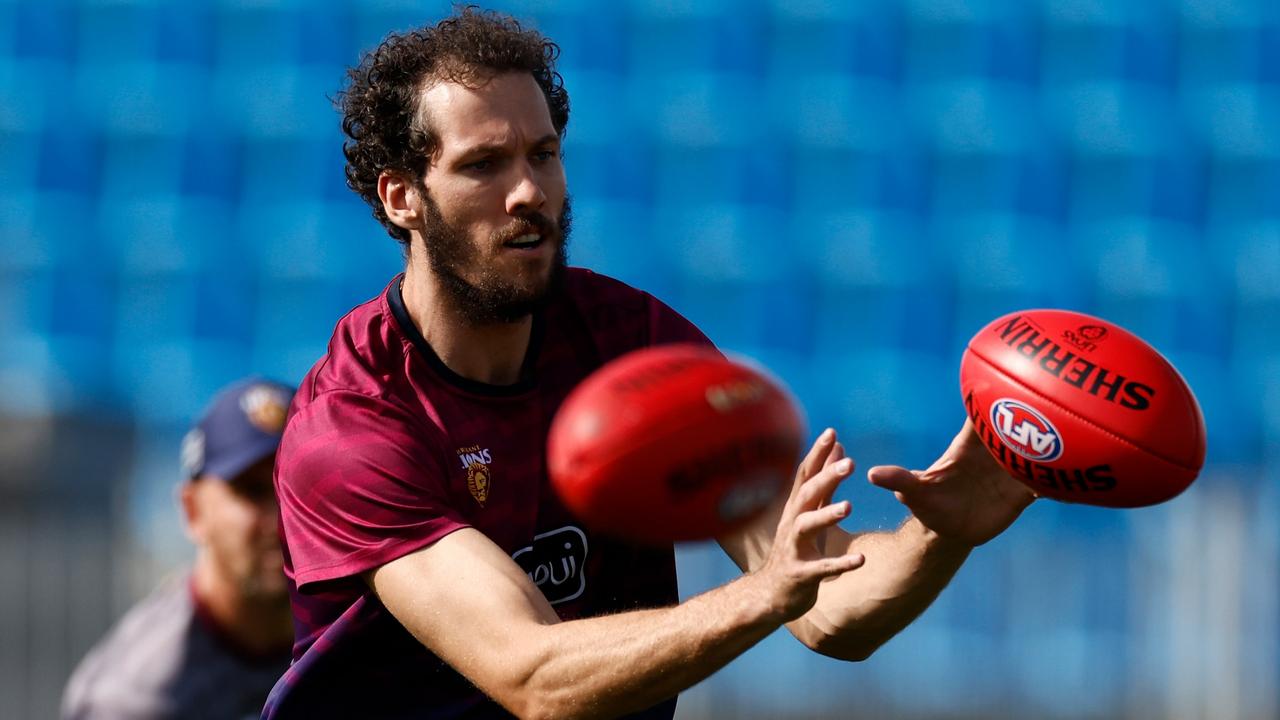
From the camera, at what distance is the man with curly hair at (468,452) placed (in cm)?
390

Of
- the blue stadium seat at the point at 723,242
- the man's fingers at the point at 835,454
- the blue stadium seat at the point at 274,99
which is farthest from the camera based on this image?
the blue stadium seat at the point at 274,99

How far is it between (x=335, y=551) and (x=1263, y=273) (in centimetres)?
893

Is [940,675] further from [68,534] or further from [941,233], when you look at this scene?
[68,534]

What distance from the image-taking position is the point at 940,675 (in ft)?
30.5

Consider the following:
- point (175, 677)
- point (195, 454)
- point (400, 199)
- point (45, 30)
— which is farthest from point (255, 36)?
point (400, 199)

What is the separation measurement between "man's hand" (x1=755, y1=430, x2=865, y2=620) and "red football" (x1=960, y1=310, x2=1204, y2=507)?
0.66 m

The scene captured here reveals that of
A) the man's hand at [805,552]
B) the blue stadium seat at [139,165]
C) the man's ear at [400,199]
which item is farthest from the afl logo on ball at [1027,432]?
the blue stadium seat at [139,165]

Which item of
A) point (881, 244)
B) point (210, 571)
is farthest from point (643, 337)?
point (881, 244)

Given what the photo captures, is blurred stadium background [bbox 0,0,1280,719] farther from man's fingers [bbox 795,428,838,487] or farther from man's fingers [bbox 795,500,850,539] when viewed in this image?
man's fingers [bbox 795,500,850,539]

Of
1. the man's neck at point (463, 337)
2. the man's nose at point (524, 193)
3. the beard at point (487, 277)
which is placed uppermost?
the man's nose at point (524, 193)

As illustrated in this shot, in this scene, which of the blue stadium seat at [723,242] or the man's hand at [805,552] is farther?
the blue stadium seat at [723,242]

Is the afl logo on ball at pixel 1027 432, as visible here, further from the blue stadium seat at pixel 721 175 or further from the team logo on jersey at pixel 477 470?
the blue stadium seat at pixel 721 175

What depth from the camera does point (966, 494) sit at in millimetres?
4137

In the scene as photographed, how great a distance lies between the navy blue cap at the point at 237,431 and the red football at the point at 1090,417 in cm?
310
